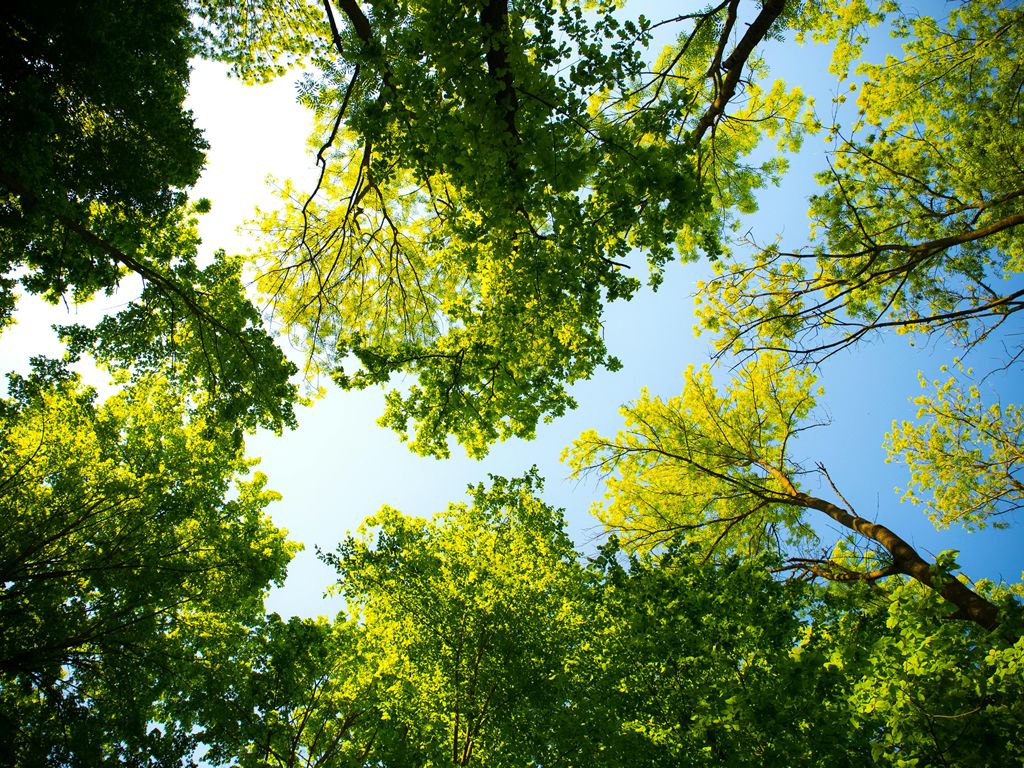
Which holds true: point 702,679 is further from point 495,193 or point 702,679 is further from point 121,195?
point 121,195

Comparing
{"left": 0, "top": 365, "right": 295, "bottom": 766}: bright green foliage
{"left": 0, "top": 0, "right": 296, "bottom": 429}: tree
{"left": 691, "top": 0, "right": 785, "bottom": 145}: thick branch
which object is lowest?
{"left": 0, "top": 365, "right": 295, "bottom": 766}: bright green foliage

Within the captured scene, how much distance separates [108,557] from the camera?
27.2 feet

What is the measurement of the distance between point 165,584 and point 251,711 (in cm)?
320

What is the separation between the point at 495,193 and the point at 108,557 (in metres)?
9.02

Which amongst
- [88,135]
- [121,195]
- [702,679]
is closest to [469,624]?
[702,679]

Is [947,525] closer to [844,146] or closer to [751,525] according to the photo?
[751,525]

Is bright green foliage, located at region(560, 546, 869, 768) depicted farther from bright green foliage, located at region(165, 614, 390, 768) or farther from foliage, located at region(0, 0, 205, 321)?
foliage, located at region(0, 0, 205, 321)

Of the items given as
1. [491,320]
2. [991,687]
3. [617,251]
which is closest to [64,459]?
[491,320]

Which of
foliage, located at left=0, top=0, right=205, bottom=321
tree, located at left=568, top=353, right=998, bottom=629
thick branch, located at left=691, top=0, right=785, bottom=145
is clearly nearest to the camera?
foliage, located at left=0, top=0, right=205, bottom=321

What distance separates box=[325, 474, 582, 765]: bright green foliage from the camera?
6.82m

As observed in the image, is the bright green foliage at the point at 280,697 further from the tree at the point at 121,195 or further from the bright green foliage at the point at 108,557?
the tree at the point at 121,195

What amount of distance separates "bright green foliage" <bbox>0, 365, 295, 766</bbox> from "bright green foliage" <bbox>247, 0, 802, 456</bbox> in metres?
3.60

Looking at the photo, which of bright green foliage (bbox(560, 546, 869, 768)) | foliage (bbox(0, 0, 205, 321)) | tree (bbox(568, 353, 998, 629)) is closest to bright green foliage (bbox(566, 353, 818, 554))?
tree (bbox(568, 353, 998, 629))

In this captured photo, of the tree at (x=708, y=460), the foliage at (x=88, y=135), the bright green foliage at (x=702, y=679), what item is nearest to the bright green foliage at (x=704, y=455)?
the tree at (x=708, y=460)
